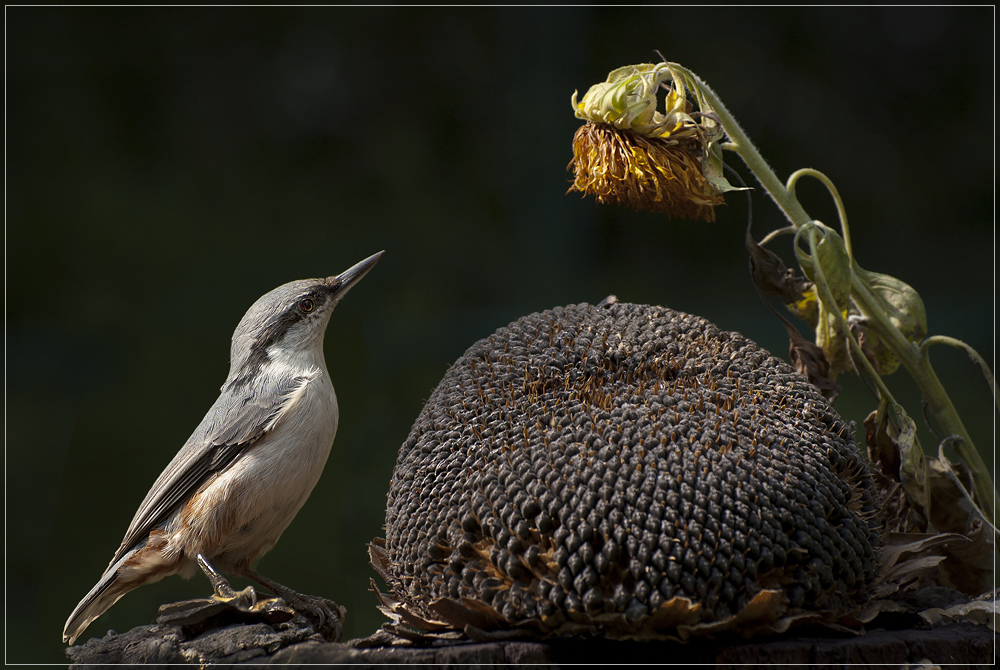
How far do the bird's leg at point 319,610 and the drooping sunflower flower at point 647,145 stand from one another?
0.74 metres

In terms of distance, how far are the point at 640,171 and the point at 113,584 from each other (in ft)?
3.19

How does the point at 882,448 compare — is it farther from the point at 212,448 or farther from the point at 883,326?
the point at 212,448

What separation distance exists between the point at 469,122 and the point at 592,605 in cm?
236

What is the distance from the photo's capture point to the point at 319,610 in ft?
3.76

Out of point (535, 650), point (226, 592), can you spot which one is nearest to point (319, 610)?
point (226, 592)

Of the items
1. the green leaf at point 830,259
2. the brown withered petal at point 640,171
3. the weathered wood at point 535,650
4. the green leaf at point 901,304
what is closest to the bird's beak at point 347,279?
the brown withered petal at point 640,171

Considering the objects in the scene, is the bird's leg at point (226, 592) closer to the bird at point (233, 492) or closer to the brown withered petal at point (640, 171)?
the bird at point (233, 492)

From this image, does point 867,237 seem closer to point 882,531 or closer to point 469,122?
point 469,122

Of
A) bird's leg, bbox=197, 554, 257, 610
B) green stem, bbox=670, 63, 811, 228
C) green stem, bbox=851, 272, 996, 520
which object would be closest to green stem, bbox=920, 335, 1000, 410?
green stem, bbox=851, 272, 996, 520

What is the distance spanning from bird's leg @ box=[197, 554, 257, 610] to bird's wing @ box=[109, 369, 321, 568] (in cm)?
10

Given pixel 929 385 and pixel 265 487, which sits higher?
pixel 929 385

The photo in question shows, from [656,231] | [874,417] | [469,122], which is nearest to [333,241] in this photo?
[469,122]

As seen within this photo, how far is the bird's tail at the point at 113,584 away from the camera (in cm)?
113

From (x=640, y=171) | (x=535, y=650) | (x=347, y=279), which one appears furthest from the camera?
(x=347, y=279)
